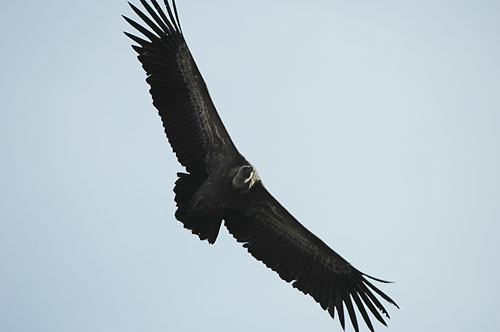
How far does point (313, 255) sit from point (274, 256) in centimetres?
79

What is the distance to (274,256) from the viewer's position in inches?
674

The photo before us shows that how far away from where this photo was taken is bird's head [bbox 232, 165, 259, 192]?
629 inches

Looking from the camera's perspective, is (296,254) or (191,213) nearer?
(191,213)

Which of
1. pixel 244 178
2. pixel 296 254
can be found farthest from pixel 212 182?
pixel 296 254

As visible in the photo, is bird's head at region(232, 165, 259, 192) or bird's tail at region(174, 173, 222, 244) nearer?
bird's head at region(232, 165, 259, 192)

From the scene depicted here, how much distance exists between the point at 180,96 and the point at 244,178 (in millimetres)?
2028

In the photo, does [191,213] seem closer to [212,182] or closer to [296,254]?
[212,182]

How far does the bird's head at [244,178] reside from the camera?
16.0m

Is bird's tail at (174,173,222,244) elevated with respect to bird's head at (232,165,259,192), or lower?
lower

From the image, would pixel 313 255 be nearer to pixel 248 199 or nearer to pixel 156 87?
pixel 248 199

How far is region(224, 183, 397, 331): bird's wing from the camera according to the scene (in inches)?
666

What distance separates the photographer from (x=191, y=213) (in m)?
16.3

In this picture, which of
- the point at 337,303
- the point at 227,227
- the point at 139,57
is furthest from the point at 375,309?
the point at 139,57

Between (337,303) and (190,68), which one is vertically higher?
(190,68)
